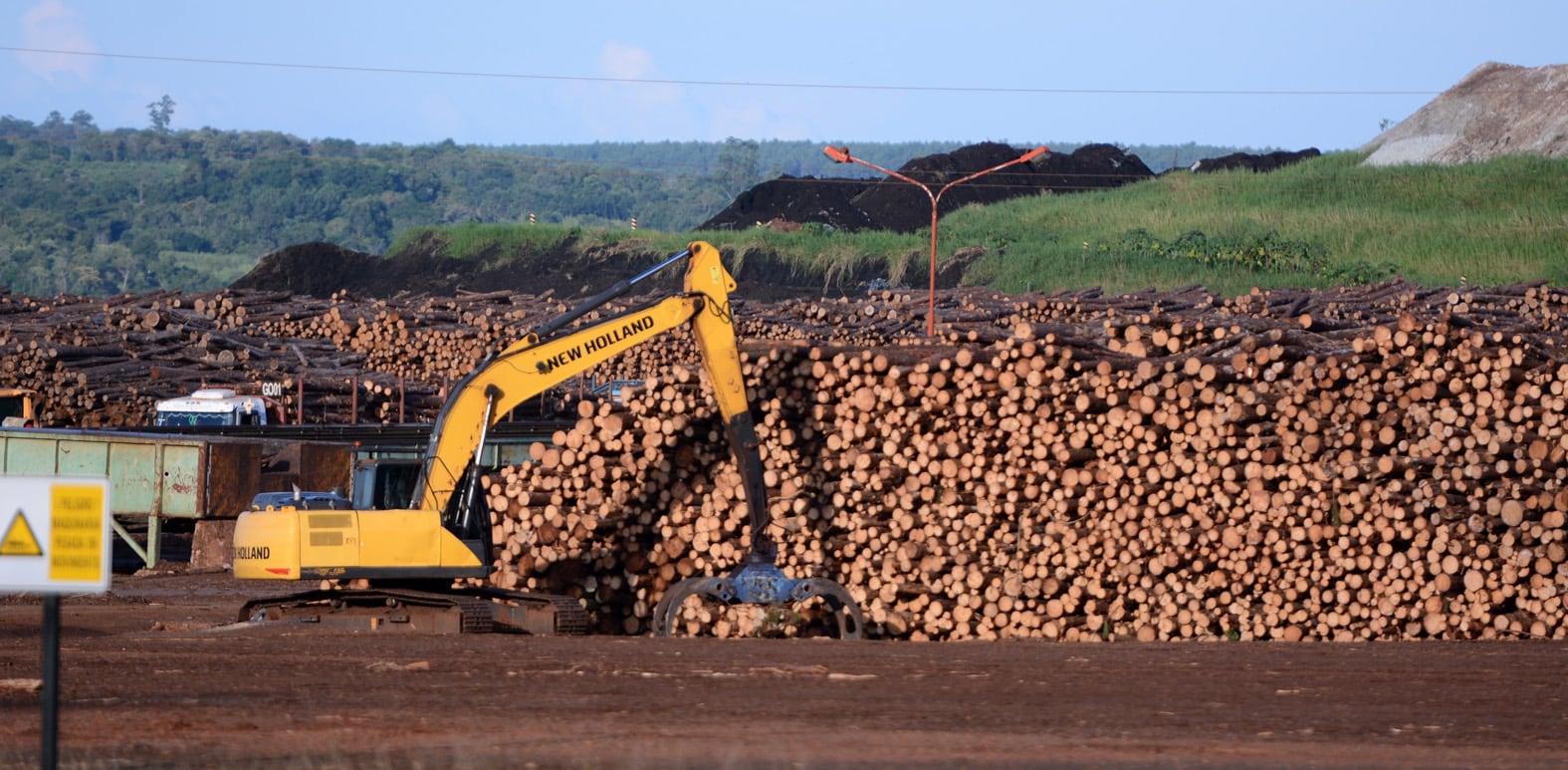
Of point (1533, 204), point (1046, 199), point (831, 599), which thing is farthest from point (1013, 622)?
point (1046, 199)

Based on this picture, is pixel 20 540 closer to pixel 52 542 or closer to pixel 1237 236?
pixel 52 542

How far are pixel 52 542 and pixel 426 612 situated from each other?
8.94 meters

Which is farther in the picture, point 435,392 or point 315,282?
point 315,282

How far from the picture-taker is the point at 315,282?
60.2 m

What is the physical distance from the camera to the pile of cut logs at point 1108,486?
44.6ft

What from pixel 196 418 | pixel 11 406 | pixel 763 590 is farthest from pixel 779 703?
pixel 11 406

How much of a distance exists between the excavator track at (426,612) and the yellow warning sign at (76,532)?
340 inches

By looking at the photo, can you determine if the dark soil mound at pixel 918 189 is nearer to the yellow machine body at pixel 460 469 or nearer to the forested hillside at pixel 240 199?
the forested hillside at pixel 240 199

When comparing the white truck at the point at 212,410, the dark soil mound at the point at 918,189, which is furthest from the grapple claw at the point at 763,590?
the dark soil mound at the point at 918,189

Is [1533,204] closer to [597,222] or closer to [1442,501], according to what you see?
[1442,501]

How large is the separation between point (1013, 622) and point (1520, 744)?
23.8 ft

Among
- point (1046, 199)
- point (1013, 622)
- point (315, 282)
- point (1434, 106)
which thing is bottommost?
point (1013, 622)

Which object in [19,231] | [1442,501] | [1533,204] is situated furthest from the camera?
[19,231]

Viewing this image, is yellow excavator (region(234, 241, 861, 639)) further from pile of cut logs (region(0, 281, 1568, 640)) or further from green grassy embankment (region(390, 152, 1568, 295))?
green grassy embankment (region(390, 152, 1568, 295))
